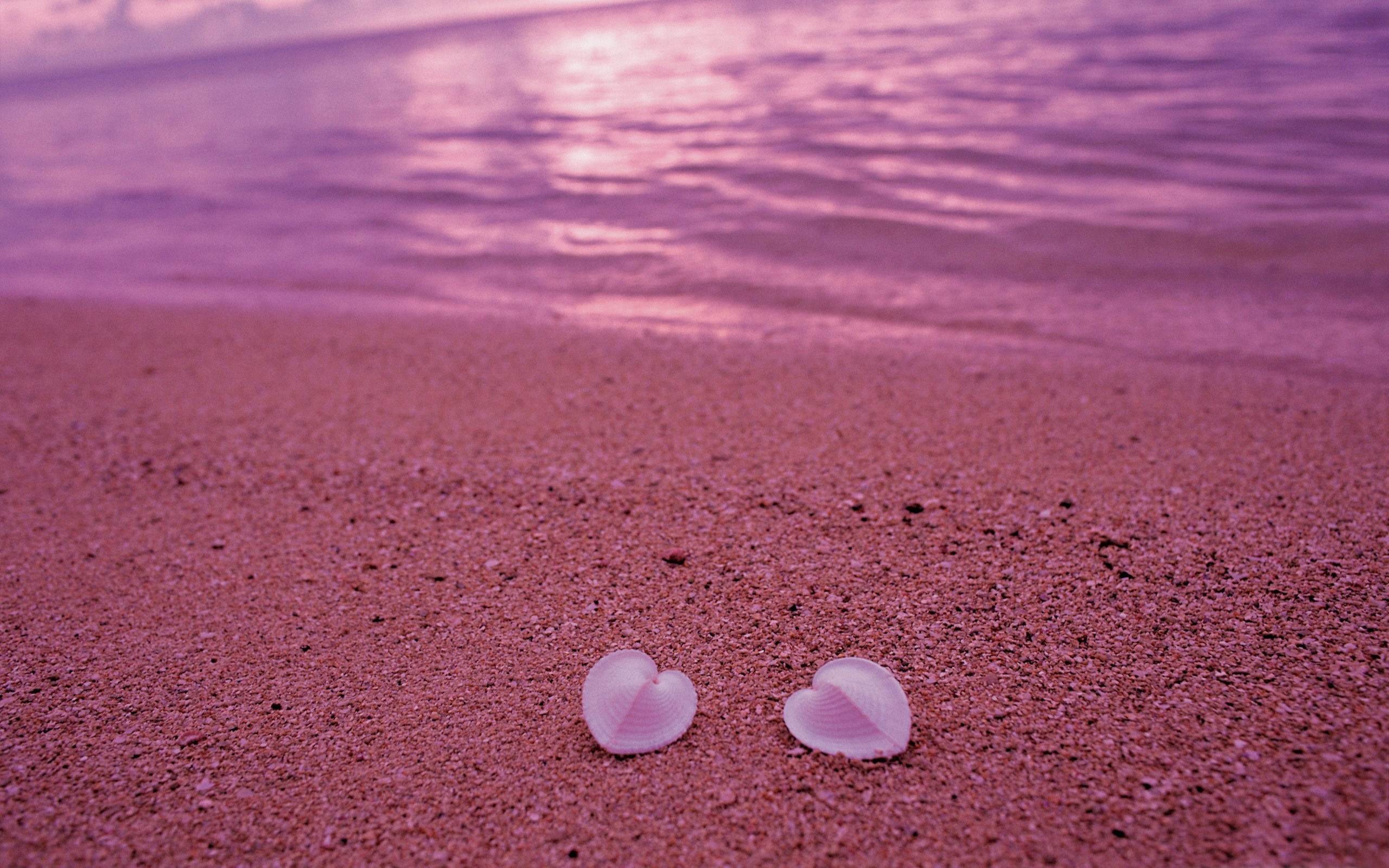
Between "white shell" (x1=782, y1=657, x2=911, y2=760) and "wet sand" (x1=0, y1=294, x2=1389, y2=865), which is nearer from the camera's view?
"wet sand" (x1=0, y1=294, x2=1389, y2=865)

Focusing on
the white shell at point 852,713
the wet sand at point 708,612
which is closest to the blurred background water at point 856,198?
the wet sand at point 708,612

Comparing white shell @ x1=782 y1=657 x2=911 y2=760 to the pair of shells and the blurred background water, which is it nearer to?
the pair of shells

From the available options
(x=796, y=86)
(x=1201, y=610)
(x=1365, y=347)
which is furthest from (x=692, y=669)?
(x=796, y=86)

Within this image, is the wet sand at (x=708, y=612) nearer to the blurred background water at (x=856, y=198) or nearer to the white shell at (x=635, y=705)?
the white shell at (x=635, y=705)

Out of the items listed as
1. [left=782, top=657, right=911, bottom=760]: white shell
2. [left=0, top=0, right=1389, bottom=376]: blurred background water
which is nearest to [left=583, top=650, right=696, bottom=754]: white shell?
[left=782, top=657, right=911, bottom=760]: white shell

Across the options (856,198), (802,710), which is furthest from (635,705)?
(856,198)

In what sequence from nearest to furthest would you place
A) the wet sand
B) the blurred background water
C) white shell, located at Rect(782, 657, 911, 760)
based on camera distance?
the wet sand → white shell, located at Rect(782, 657, 911, 760) → the blurred background water
